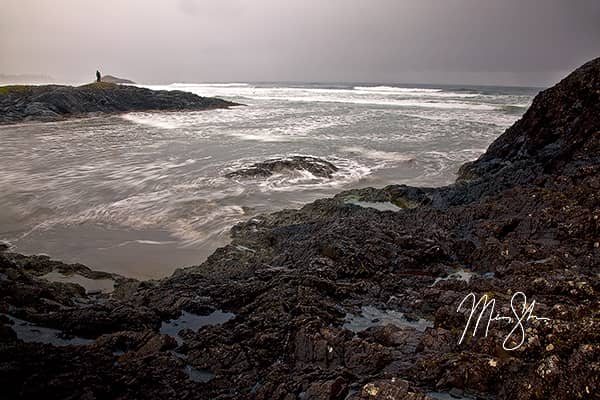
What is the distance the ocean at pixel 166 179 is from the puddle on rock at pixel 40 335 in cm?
247

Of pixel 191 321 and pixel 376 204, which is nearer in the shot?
pixel 191 321

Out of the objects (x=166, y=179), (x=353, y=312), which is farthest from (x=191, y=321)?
(x=166, y=179)

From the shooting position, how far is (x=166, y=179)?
12.4 meters

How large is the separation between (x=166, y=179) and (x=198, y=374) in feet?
32.9

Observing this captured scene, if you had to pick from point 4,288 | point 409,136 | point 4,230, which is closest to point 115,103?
point 409,136

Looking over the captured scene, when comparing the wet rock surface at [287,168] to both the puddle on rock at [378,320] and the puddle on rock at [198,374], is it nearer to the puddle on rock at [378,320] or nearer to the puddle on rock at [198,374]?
the puddle on rock at [378,320]

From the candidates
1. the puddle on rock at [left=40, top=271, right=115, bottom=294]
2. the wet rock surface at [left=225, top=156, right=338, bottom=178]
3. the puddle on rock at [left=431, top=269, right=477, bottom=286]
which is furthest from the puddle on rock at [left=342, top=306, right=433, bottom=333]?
the wet rock surface at [left=225, top=156, right=338, bottom=178]

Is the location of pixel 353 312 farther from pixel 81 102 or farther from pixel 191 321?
pixel 81 102

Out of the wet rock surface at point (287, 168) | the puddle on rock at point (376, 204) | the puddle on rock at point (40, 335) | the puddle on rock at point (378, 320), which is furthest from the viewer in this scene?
the wet rock surface at point (287, 168)

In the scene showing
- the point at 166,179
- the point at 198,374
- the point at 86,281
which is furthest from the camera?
the point at 166,179

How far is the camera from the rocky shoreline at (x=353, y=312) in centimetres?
277

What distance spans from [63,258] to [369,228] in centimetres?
514

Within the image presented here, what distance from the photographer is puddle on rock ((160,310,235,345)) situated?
3.91 m

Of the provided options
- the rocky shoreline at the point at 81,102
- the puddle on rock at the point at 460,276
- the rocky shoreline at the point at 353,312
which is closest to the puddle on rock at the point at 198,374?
the rocky shoreline at the point at 353,312
